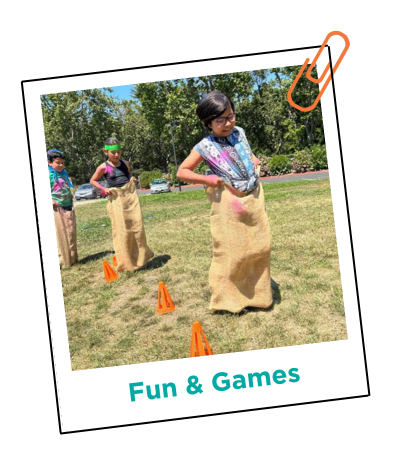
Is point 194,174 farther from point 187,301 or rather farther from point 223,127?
point 187,301

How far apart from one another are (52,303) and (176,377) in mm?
1297

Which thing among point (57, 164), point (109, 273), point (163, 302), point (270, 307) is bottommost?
point (270, 307)

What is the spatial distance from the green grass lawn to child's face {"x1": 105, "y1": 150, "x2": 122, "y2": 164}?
62.9 inches

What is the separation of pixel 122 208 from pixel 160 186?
2365 mm

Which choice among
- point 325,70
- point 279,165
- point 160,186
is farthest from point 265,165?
point 325,70

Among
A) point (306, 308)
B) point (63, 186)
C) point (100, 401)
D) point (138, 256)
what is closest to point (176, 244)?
point (138, 256)

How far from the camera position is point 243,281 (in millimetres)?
3703

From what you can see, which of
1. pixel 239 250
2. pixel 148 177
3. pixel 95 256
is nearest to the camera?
pixel 239 250

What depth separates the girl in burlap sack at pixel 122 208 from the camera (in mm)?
5062

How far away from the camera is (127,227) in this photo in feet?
17.3

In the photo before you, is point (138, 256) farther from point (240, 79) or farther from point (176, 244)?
point (240, 79)

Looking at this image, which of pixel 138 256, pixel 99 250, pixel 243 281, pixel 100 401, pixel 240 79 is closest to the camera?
pixel 100 401

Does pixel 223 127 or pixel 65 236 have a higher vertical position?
pixel 223 127

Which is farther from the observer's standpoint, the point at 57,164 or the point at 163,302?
the point at 57,164
